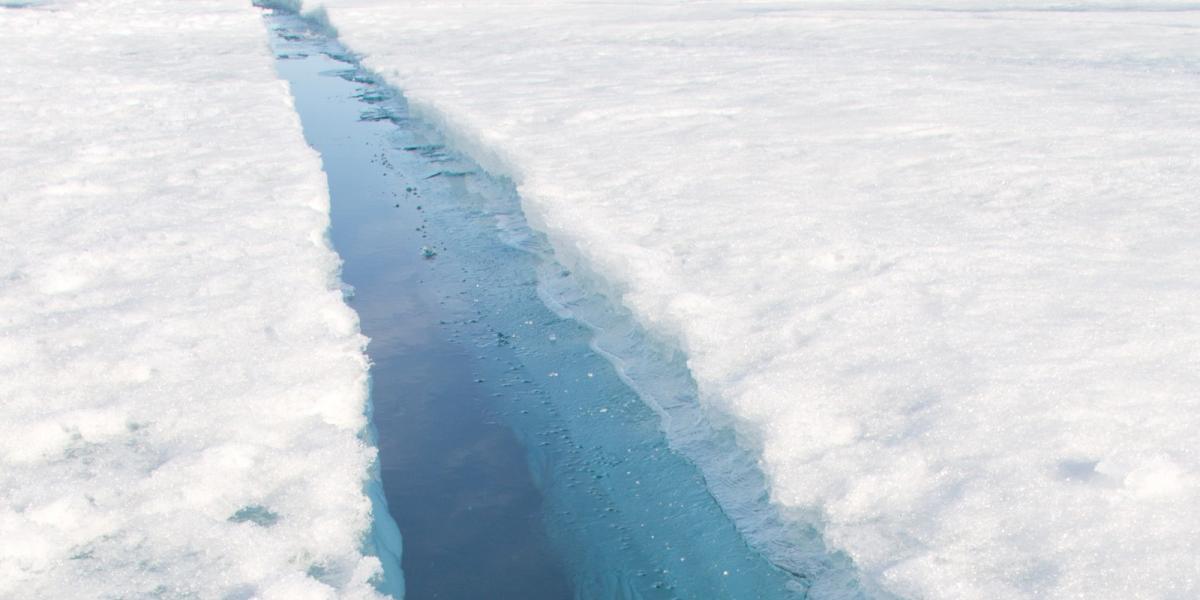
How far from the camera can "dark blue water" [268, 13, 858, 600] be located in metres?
3.04

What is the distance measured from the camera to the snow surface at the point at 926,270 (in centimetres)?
258

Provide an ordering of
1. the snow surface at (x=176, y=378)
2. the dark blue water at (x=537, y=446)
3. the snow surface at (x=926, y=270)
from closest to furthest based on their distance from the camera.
A: the snow surface at (x=926, y=270) → the snow surface at (x=176, y=378) → the dark blue water at (x=537, y=446)

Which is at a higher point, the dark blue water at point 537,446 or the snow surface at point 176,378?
the snow surface at point 176,378

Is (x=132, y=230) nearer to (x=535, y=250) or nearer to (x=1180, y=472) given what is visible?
(x=535, y=250)

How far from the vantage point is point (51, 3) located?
18484 millimetres

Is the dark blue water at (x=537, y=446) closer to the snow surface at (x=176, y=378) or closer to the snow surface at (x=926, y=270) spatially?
the snow surface at (x=926, y=270)

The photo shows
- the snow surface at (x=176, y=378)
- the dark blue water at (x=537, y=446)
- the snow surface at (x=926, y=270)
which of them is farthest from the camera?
the dark blue water at (x=537, y=446)

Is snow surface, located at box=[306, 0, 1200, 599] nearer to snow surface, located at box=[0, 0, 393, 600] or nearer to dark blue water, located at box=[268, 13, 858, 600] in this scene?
dark blue water, located at box=[268, 13, 858, 600]

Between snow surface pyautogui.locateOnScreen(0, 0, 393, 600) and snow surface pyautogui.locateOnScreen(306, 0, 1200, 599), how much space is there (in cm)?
131

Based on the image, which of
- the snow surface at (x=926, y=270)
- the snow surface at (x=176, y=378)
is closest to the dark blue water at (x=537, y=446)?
the snow surface at (x=926, y=270)

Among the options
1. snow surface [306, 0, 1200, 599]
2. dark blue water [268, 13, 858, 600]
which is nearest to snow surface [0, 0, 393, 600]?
dark blue water [268, 13, 858, 600]

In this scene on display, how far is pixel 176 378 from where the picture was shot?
360 cm

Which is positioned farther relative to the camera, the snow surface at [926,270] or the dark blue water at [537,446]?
the dark blue water at [537,446]

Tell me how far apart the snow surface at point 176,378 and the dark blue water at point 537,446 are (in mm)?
371
